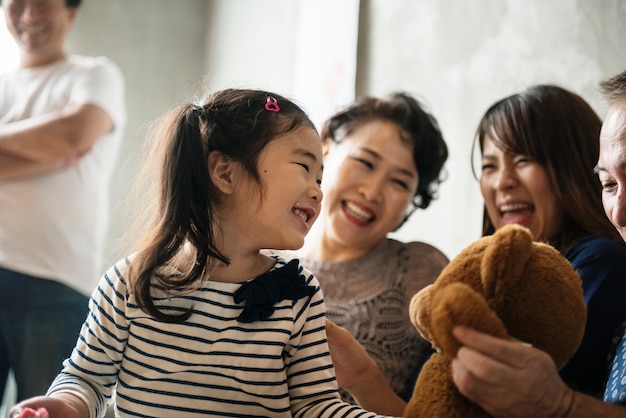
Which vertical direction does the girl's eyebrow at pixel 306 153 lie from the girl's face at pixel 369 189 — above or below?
above

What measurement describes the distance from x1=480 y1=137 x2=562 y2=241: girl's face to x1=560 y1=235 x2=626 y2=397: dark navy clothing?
0.20m

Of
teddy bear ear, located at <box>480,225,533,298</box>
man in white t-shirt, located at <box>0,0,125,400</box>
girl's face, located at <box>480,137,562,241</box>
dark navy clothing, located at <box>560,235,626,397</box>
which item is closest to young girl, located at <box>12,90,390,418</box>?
teddy bear ear, located at <box>480,225,533,298</box>

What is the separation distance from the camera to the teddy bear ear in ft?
2.54

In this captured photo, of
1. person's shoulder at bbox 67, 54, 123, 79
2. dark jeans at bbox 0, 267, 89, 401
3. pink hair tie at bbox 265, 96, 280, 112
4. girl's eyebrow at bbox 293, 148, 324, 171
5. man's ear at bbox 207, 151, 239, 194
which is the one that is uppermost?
person's shoulder at bbox 67, 54, 123, 79

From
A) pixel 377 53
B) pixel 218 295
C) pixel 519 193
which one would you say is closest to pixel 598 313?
pixel 519 193

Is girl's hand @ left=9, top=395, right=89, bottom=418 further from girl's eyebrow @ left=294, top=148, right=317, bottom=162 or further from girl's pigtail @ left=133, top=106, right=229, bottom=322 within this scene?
girl's eyebrow @ left=294, top=148, right=317, bottom=162

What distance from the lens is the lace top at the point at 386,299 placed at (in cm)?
154

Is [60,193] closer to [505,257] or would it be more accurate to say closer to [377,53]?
[377,53]

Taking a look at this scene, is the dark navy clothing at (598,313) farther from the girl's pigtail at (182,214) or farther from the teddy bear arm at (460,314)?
the girl's pigtail at (182,214)

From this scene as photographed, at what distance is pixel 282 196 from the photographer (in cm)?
109

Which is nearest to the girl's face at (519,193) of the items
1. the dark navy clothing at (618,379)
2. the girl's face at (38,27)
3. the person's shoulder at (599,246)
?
the person's shoulder at (599,246)

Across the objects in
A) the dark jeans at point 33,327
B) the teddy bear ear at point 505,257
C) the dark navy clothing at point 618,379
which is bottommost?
the dark jeans at point 33,327

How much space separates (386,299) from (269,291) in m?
0.60

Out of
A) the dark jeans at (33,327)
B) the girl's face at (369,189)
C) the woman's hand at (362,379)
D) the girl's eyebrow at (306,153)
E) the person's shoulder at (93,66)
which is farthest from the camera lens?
the person's shoulder at (93,66)
